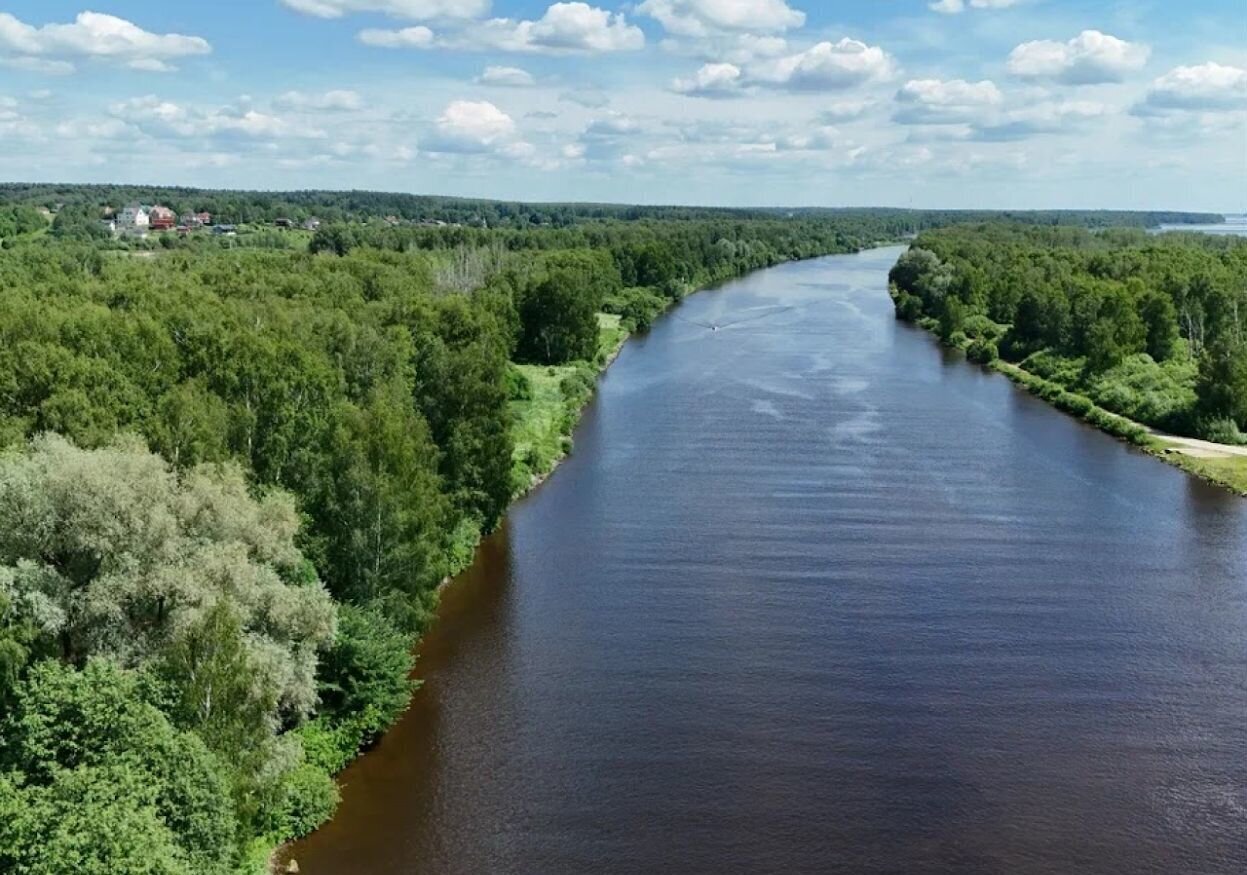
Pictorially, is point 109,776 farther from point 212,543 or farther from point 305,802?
point 212,543

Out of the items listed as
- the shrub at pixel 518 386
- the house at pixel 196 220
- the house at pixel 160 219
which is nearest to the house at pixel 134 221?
the house at pixel 160 219

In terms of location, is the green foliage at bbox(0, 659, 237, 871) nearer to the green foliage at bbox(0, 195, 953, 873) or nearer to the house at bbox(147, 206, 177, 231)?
the green foliage at bbox(0, 195, 953, 873)

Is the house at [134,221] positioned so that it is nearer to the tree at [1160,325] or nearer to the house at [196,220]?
the house at [196,220]

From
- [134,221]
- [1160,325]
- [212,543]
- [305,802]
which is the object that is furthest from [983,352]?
[134,221]

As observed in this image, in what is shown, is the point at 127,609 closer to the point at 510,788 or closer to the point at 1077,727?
the point at 510,788

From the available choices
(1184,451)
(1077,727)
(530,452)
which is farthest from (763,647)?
(1184,451)

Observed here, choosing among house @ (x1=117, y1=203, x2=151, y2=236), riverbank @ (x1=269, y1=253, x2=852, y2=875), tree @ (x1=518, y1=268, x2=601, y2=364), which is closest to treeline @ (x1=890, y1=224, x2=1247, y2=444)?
riverbank @ (x1=269, y1=253, x2=852, y2=875)
